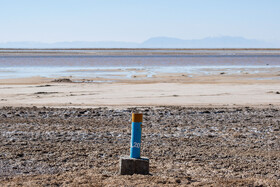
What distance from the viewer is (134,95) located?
740 inches

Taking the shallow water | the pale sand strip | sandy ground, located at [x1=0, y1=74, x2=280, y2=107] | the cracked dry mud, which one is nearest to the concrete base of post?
the cracked dry mud

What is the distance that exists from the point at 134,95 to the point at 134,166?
11.7 meters

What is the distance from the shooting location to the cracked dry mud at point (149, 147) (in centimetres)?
696

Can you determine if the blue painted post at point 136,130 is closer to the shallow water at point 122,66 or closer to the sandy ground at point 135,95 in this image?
the sandy ground at point 135,95

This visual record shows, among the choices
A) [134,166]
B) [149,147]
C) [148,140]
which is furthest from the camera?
[148,140]

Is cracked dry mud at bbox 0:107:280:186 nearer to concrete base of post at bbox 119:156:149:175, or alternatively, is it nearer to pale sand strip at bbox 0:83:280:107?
concrete base of post at bbox 119:156:149:175

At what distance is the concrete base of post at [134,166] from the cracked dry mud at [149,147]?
16cm

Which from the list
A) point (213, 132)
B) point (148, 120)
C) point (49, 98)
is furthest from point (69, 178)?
point (49, 98)

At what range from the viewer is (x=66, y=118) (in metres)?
12.7

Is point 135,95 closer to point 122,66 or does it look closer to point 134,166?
point 134,166

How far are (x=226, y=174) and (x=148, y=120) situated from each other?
5251mm

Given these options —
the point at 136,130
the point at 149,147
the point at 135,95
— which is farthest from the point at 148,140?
the point at 135,95

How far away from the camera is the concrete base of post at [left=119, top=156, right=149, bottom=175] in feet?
23.5

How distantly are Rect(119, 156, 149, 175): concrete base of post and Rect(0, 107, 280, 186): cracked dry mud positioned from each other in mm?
159
